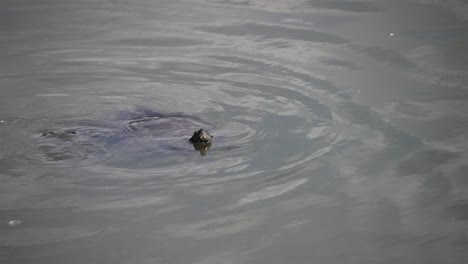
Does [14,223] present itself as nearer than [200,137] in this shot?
Yes

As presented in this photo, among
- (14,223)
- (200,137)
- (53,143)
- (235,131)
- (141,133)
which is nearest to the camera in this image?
(14,223)

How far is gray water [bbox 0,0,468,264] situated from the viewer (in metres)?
4.75

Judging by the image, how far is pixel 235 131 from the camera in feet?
21.8

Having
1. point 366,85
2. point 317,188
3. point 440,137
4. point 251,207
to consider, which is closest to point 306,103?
point 366,85

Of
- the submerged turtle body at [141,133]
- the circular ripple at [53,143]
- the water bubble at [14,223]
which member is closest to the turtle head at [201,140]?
the submerged turtle body at [141,133]

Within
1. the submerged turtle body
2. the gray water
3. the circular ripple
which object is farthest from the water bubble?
the submerged turtle body

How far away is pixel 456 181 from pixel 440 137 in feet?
3.14

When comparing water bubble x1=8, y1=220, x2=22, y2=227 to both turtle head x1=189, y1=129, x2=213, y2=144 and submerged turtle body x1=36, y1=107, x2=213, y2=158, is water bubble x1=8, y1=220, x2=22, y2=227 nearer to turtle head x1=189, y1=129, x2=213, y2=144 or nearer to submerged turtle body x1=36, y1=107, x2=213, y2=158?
submerged turtle body x1=36, y1=107, x2=213, y2=158

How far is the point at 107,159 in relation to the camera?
19.4ft

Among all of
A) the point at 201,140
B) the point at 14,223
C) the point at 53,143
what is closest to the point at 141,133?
the point at 201,140

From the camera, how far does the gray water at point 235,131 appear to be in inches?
187

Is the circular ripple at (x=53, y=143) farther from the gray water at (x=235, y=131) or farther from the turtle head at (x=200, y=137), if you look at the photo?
the turtle head at (x=200, y=137)

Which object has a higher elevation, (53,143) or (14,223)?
(53,143)

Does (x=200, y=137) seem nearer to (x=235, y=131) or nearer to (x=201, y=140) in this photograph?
(x=201, y=140)
